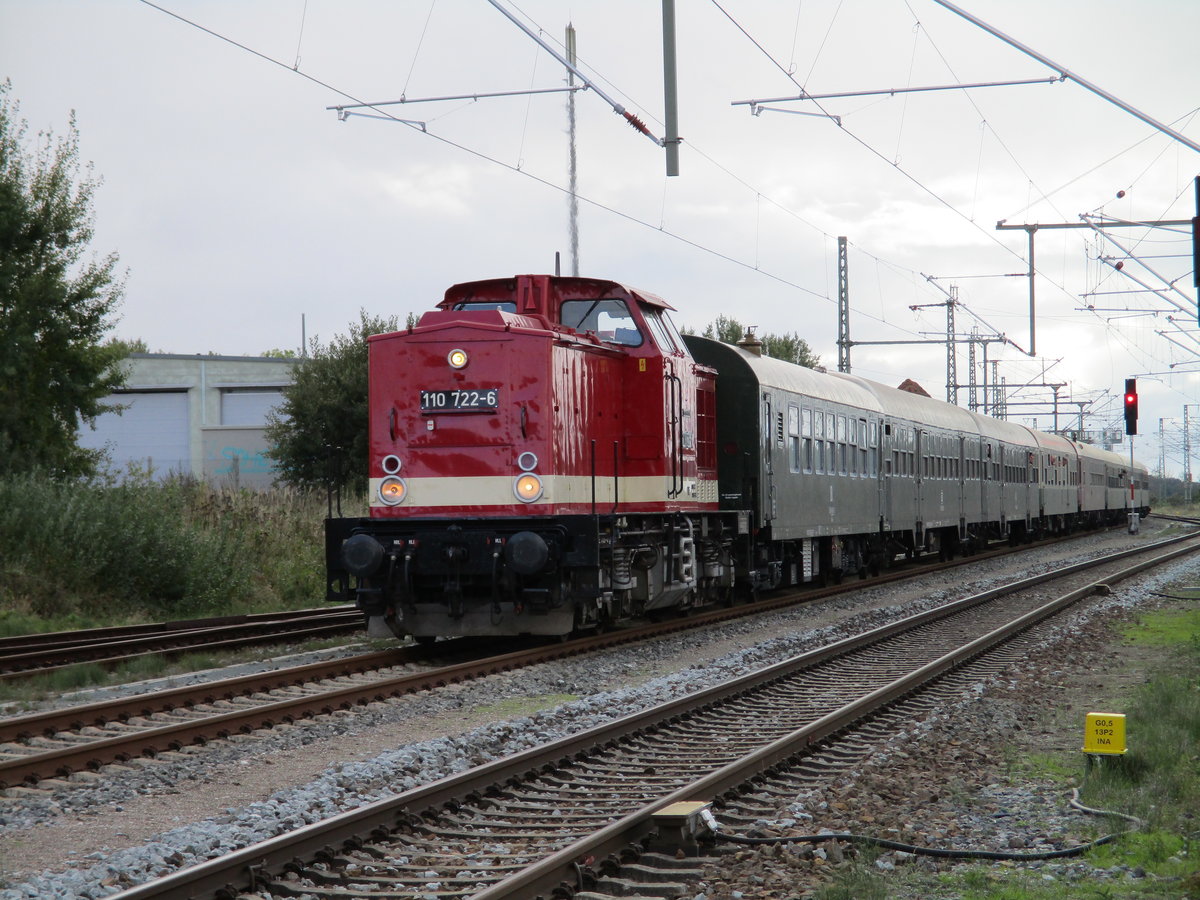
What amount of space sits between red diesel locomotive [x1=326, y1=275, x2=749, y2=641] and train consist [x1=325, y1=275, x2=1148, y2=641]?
0.06 ft

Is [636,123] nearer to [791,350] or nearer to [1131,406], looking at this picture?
[1131,406]

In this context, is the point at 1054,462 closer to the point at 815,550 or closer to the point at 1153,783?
the point at 815,550

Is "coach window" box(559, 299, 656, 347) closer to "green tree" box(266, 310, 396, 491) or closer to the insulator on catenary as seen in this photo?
the insulator on catenary

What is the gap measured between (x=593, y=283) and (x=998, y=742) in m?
6.78

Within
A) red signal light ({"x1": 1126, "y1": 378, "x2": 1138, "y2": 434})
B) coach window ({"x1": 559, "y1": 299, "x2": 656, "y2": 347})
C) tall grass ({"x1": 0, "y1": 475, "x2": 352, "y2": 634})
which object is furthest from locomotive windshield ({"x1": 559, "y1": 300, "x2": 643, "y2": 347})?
red signal light ({"x1": 1126, "y1": 378, "x2": 1138, "y2": 434})

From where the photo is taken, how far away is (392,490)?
12406 millimetres

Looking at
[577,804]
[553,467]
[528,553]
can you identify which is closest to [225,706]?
[528,553]

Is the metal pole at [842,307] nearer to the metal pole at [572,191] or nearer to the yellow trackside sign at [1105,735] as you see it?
the metal pole at [572,191]

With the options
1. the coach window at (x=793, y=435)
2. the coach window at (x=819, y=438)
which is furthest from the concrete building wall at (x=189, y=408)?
the coach window at (x=793, y=435)

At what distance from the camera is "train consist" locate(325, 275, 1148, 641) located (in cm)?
1182

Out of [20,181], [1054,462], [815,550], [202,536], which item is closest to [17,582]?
[202,536]

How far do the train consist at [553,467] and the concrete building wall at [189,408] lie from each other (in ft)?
120

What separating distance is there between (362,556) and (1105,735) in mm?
6928

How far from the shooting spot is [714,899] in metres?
4.93
